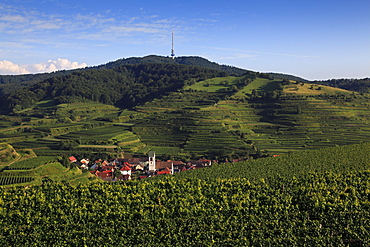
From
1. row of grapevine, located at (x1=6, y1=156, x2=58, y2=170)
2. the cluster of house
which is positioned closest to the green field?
row of grapevine, located at (x1=6, y1=156, x2=58, y2=170)

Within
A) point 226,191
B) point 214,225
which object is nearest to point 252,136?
point 226,191

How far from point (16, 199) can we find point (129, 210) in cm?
1028

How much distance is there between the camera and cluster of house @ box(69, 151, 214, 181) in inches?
2781

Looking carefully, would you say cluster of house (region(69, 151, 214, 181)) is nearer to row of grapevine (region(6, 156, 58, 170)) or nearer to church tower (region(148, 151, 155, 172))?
church tower (region(148, 151, 155, 172))

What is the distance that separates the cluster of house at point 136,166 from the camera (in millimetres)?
70625

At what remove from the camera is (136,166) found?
7981 centimetres

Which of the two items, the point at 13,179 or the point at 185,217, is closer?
the point at 185,217

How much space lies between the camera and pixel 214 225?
2397cm

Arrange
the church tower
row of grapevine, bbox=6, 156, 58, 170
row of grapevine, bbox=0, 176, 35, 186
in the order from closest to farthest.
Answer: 1. row of grapevine, bbox=0, 176, 35, 186
2. row of grapevine, bbox=6, 156, 58, 170
3. the church tower

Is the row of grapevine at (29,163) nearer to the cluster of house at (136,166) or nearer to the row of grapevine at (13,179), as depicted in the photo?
the row of grapevine at (13,179)

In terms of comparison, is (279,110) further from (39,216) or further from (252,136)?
(39,216)

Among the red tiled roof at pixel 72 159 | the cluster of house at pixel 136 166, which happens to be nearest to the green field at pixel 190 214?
the cluster of house at pixel 136 166

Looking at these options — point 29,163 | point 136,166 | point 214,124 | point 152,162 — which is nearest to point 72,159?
point 136,166

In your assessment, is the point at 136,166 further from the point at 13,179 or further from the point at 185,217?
the point at 185,217
